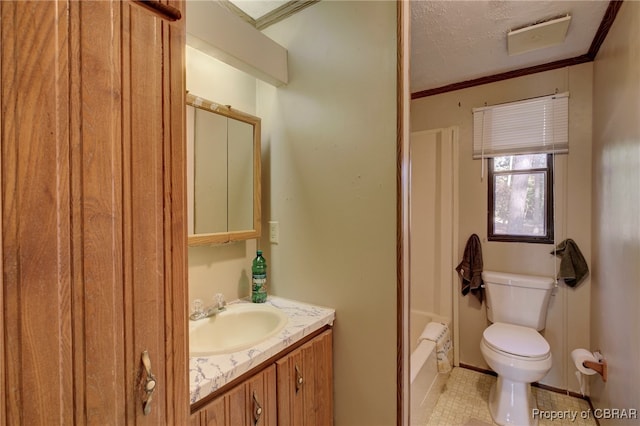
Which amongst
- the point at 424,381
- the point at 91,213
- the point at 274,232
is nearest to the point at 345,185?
the point at 274,232

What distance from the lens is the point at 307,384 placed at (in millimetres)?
1240

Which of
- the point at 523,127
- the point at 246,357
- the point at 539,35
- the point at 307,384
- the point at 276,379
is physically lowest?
the point at 307,384

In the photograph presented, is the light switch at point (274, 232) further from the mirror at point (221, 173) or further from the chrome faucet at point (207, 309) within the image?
the chrome faucet at point (207, 309)

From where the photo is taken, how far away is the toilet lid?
5.91 feet

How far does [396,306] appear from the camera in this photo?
126 cm

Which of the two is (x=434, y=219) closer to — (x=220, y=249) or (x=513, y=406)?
(x=513, y=406)

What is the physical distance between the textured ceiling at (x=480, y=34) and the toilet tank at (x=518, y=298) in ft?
5.14

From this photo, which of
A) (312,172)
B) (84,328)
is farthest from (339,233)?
(84,328)

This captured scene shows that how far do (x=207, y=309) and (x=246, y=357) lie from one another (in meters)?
0.47

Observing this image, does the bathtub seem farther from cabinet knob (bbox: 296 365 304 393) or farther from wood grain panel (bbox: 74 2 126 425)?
wood grain panel (bbox: 74 2 126 425)

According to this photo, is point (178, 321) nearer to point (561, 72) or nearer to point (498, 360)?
point (498, 360)

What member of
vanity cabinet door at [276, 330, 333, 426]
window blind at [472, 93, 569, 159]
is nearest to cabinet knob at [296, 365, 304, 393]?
vanity cabinet door at [276, 330, 333, 426]

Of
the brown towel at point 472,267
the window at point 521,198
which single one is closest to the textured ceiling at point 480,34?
the window at point 521,198

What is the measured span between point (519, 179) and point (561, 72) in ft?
2.59
